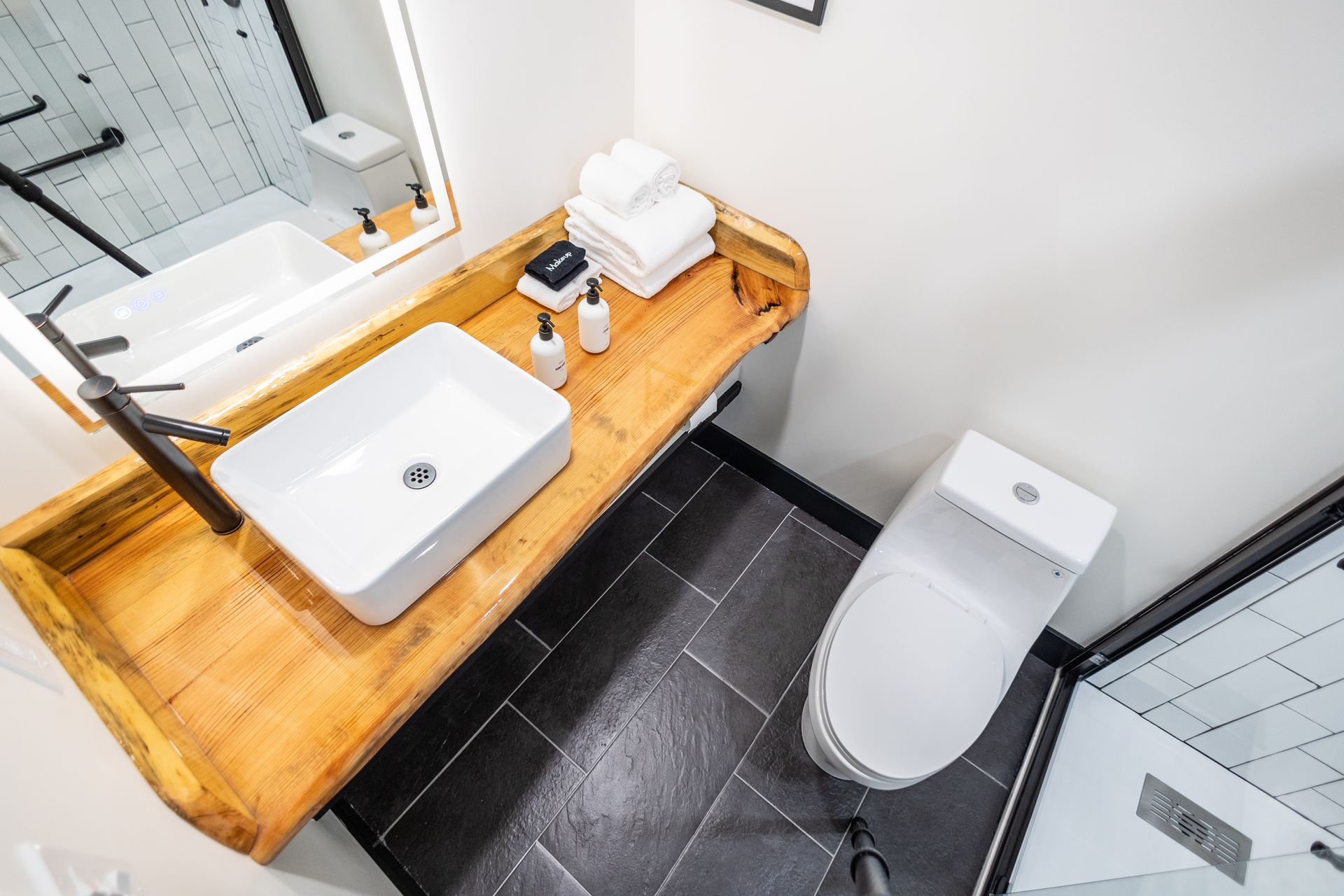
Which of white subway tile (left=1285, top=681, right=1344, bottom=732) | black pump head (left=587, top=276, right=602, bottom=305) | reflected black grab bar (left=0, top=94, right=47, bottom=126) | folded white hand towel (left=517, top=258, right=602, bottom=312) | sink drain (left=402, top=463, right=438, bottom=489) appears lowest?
white subway tile (left=1285, top=681, right=1344, bottom=732)

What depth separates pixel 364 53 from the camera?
102 cm

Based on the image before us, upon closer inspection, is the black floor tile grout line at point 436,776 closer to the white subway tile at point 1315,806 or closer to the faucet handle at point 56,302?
the faucet handle at point 56,302

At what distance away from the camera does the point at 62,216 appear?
0.82 metres

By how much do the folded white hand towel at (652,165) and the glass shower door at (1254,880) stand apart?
166 centimetres

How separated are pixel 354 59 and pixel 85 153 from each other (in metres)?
0.40

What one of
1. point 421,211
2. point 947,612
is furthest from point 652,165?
point 947,612

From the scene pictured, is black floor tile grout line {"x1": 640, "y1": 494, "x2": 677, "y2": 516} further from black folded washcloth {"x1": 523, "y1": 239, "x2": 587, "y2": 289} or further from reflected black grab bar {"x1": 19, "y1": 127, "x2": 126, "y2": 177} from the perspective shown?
reflected black grab bar {"x1": 19, "y1": 127, "x2": 126, "y2": 177}

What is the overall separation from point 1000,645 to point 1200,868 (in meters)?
0.47

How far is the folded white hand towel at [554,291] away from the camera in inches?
53.4

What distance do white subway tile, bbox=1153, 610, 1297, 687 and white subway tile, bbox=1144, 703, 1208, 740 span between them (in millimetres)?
102

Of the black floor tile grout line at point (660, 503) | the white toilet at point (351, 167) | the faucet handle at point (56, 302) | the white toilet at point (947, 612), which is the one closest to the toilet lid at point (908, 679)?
the white toilet at point (947, 612)

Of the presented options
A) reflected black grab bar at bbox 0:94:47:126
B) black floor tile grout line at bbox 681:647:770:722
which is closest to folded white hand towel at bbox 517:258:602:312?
reflected black grab bar at bbox 0:94:47:126

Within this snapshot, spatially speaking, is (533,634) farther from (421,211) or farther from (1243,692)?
(1243,692)

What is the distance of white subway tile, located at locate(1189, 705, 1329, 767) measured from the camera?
4.18ft
